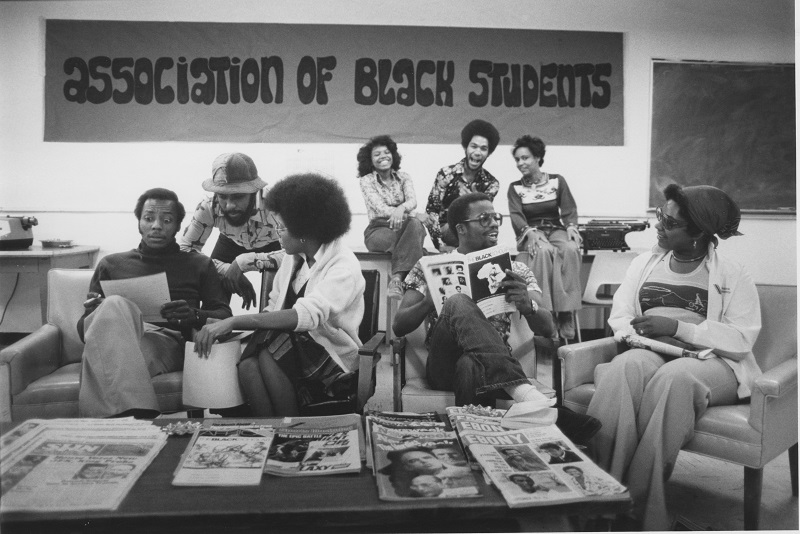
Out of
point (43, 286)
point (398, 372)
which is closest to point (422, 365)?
point (398, 372)

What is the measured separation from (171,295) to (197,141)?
3.35 ft

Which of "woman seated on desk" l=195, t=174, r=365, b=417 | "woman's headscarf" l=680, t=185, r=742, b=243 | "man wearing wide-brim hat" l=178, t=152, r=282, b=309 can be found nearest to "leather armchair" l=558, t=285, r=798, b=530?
"woman's headscarf" l=680, t=185, r=742, b=243

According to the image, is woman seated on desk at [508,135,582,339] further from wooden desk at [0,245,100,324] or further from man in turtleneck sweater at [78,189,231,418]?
wooden desk at [0,245,100,324]

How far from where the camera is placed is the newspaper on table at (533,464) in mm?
1420

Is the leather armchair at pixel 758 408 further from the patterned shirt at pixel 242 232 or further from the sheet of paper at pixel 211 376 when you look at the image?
the patterned shirt at pixel 242 232

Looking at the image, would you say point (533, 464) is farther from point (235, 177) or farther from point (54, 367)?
point (235, 177)

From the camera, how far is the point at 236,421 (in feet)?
5.99

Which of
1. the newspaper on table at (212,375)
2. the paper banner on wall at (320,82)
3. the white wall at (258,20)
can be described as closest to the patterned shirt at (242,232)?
the white wall at (258,20)

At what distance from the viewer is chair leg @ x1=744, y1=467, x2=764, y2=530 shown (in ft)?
5.97

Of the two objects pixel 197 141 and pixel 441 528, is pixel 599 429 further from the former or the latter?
pixel 197 141

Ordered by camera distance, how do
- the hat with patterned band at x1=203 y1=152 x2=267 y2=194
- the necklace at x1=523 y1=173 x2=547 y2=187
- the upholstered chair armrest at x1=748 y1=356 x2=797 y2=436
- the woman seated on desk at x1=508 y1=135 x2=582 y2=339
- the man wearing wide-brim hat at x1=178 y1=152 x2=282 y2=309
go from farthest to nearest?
1. the necklace at x1=523 y1=173 x2=547 y2=187
2. the woman seated on desk at x1=508 y1=135 x2=582 y2=339
3. the hat with patterned band at x1=203 y1=152 x2=267 y2=194
4. the man wearing wide-brim hat at x1=178 y1=152 x2=282 y2=309
5. the upholstered chair armrest at x1=748 y1=356 x2=797 y2=436

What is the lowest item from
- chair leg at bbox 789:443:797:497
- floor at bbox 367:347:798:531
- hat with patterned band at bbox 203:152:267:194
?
floor at bbox 367:347:798:531

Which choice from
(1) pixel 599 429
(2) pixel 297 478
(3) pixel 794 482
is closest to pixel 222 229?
(2) pixel 297 478

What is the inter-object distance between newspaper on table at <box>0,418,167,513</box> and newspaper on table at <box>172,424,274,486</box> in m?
0.11
